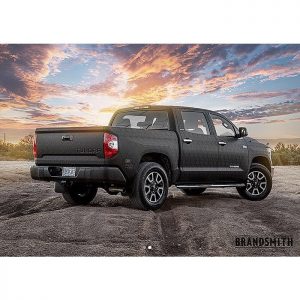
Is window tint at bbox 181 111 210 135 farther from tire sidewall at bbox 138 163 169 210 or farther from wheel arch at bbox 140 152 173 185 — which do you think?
tire sidewall at bbox 138 163 169 210

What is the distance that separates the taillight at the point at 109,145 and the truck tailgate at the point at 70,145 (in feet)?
0.17

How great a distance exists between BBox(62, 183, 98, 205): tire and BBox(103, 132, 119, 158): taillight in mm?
1266

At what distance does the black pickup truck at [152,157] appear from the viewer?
926 cm

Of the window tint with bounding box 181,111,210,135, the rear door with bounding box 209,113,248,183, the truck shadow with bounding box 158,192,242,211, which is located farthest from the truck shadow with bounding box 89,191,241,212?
the window tint with bounding box 181,111,210,135

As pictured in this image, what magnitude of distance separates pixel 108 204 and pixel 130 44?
218 centimetres

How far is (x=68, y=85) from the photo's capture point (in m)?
10.4

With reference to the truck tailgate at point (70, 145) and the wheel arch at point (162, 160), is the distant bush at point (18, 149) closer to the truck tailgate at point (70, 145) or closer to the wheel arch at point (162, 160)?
the truck tailgate at point (70, 145)

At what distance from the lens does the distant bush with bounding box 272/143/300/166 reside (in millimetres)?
10669

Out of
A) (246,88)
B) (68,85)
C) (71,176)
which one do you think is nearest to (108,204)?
(71,176)

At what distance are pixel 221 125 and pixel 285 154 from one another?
1.04m

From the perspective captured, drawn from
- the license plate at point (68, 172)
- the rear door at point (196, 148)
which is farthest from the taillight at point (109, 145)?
the rear door at point (196, 148)

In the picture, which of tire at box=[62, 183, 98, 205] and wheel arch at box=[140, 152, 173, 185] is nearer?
wheel arch at box=[140, 152, 173, 185]

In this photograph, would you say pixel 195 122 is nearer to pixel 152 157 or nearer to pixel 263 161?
pixel 152 157

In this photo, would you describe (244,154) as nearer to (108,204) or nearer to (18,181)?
(108,204)
